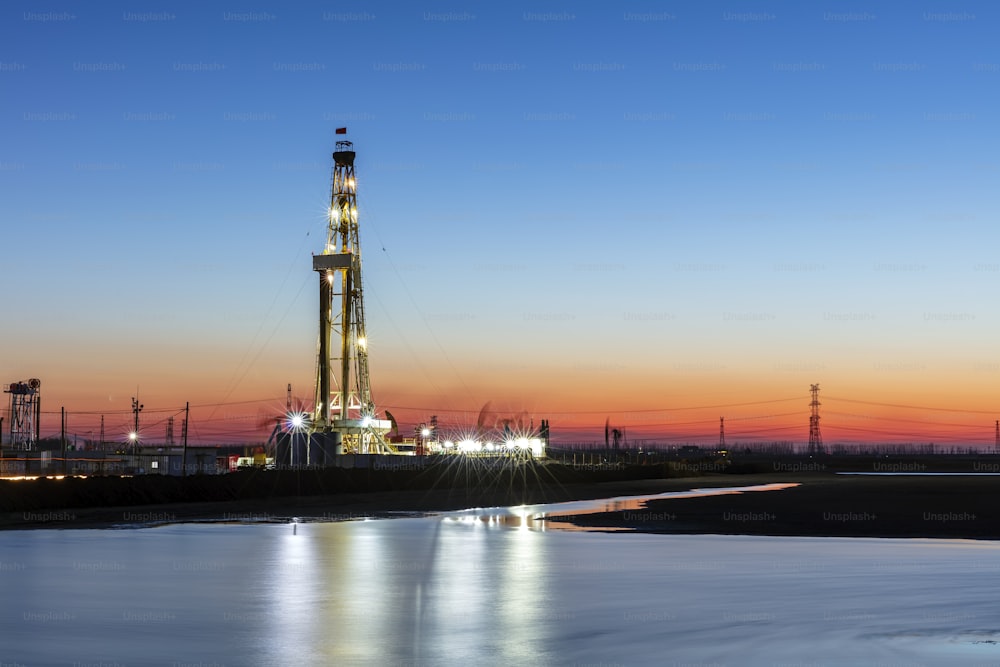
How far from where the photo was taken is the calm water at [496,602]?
13445 millimetres

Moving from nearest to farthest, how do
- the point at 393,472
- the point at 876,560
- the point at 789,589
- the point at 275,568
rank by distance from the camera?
the point at 789,589
the point at 275,568
the point at 876,560
the point at 393,472

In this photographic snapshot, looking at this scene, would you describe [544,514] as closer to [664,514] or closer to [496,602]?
[664,514]

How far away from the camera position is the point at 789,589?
770 inches

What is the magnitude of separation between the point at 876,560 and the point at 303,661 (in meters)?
16.5

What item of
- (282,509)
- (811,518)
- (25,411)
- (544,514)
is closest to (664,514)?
(544,514)

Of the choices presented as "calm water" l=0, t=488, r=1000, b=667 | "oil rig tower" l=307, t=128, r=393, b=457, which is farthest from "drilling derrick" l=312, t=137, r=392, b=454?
"calm water" l=0, t=488, r=1000, b=667

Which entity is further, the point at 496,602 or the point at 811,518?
the point at 811,518

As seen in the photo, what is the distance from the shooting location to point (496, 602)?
18.0 m

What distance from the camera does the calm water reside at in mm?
13445

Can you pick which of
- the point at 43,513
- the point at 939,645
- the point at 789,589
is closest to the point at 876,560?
the point at 789,589

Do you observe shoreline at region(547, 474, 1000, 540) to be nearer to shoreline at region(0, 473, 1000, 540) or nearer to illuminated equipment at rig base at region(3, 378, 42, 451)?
shoreline at region(0, 473, 1000, 540)

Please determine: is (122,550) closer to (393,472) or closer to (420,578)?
(420,578)

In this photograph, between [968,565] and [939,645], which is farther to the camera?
[968,565]

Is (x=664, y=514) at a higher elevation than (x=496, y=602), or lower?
lower
